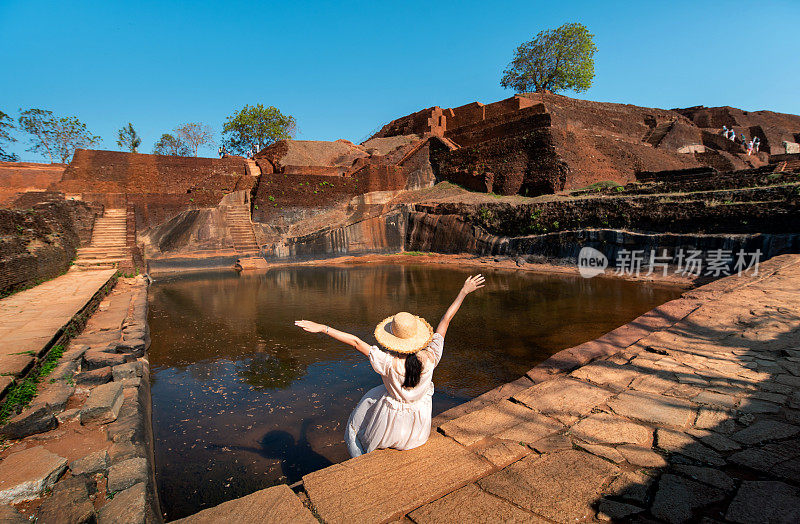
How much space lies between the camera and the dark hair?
2.37 m

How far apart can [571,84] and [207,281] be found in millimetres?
36192

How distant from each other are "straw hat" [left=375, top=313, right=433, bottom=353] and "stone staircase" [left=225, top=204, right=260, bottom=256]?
18.2m

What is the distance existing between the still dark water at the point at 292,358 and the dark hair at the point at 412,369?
1685 millimetres

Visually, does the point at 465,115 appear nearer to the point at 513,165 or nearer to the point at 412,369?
the point at 513,165

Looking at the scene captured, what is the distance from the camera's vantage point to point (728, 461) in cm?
222

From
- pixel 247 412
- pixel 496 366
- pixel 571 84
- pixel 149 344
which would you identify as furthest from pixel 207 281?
pixel 571 84

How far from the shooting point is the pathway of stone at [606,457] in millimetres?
1900

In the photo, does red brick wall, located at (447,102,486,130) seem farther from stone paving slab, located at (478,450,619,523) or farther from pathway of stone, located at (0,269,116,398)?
stone paving slab, located at (478,450,619,523)

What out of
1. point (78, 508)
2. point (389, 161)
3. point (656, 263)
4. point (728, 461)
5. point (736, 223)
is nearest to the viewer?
point (78, 508)

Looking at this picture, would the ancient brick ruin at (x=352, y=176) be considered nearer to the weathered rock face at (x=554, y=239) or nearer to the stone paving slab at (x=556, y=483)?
the weathered rock face at (x=554, y=239)

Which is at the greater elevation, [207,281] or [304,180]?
[304,180]

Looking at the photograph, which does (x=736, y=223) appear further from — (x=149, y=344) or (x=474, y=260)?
(x=149, y=344)

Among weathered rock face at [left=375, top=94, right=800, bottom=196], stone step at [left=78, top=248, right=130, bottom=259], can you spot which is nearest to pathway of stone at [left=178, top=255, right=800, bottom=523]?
stone step at [left=78, top=248, right=130, bottom=259]

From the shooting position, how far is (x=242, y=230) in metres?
20.3
